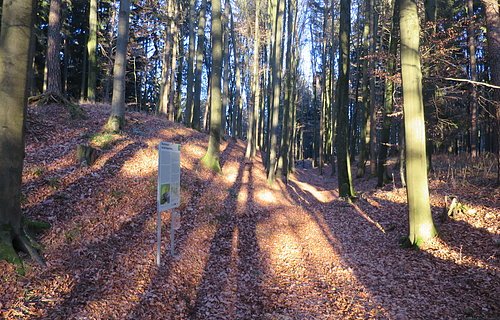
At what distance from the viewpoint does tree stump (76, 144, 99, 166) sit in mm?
9516

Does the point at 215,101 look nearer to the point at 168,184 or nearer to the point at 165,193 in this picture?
the point at 168,184

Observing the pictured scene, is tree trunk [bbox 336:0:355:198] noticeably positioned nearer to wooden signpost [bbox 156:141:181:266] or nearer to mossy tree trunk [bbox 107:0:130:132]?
mossy tree trunk [bbox 107:0:130:132]

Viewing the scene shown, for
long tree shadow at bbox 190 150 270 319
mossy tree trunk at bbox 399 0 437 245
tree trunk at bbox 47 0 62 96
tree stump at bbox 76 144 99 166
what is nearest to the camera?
long tree shadow at bbox 190 150 270 319

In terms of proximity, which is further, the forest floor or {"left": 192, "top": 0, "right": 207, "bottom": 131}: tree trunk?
{"left": 192, "top": 0, "right": 207, "bottom": 131}: tree trunk

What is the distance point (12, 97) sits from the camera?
5168mm

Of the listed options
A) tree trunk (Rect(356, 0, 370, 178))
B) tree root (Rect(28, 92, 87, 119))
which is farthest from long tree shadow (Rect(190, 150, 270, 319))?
tree trunk (Rect(356, 0, 370, 178))

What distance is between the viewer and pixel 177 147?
7.30 m

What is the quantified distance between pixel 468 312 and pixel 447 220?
4114 millimetres

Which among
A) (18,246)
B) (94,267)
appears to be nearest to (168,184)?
(94,267)

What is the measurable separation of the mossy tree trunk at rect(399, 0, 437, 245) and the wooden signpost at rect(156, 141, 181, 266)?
17.3ft

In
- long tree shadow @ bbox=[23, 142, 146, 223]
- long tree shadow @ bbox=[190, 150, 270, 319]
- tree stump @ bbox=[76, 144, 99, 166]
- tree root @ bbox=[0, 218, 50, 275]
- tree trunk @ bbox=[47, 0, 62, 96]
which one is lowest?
long tree shadow @ bbox=[190, 150, 270, 319]

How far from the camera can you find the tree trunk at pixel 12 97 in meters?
5.10

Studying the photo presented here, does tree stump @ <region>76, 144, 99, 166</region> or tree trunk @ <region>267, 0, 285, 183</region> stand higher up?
tree trunk @ <region>267, 0, 285, 183</region>

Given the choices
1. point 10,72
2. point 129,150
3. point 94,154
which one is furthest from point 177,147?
point 129,150
